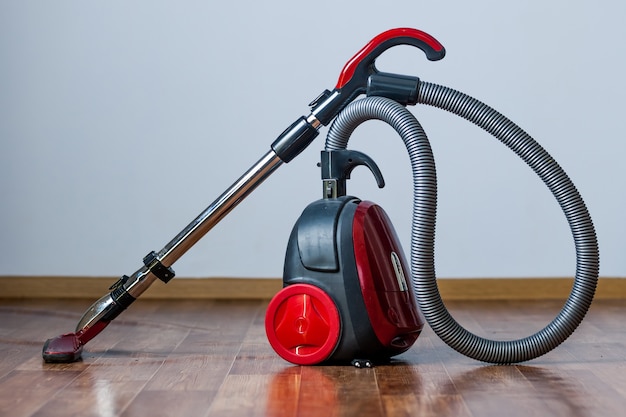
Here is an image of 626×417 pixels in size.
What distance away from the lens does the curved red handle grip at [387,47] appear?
168cm

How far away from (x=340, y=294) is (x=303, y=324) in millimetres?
85

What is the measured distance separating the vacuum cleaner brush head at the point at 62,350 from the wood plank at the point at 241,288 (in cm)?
91

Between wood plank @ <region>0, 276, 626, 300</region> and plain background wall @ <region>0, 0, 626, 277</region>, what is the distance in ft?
0.09

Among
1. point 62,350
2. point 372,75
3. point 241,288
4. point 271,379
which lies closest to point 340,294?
point 271,379

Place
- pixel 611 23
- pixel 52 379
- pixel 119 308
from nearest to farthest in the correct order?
pixel 52 379, pixel 119 308, pixel 611 23

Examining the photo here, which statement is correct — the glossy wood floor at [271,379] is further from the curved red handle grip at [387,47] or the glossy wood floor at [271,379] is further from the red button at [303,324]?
the curved red handle grip at [387,47]

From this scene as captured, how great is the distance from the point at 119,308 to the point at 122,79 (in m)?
1.06

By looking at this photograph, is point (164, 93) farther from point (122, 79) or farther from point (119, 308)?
point (119, 308)

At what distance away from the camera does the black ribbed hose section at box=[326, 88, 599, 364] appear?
158cm

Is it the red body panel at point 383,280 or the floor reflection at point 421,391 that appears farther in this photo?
the red body panel at point 383,280

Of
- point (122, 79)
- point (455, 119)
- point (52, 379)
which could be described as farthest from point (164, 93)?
point (52, 379)

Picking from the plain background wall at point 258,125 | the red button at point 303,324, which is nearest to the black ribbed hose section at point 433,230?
the red button at point 303,324

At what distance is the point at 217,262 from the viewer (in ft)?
8.68

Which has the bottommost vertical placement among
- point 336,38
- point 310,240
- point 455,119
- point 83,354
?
point 83,354
